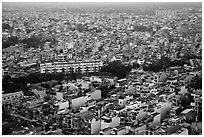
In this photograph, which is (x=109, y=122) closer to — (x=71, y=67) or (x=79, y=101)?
(x=79, y=101)

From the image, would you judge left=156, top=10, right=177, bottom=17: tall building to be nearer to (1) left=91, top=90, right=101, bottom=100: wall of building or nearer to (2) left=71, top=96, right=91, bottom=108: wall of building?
(1) left=91, top=90, right=101, bottom=100: wall of building

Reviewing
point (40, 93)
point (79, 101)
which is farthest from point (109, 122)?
point (40, 93)

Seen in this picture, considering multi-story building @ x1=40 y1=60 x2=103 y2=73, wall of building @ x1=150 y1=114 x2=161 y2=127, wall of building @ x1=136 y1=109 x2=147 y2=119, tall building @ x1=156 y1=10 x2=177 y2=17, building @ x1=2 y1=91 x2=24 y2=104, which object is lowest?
wall of building @ x1=150 y1=114 x2=161 y2=127

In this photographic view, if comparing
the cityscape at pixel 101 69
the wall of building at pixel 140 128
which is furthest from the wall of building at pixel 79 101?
the wall of building at pixel 140 128

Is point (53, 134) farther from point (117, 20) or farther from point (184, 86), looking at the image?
point (117, 20)

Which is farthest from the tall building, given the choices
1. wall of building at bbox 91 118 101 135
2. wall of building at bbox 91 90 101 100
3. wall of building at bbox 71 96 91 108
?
wall of building at bbox 91 118 101 135

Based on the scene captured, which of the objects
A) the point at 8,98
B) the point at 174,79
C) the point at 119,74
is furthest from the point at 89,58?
the point at 8,98
